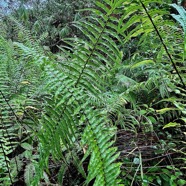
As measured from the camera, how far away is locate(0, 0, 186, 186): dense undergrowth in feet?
2.35

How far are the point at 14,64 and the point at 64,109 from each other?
91 cm

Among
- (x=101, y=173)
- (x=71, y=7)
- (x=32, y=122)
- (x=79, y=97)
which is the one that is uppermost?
(x=71, y=7)

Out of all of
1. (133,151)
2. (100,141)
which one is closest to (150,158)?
(133,151)

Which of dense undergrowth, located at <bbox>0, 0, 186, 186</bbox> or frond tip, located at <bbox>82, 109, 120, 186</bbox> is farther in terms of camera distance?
dense undergrowth, located at <bbox>0, 0, 186, 186</bbox>

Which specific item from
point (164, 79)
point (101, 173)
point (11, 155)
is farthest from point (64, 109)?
point (164, 79)

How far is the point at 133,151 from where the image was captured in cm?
118

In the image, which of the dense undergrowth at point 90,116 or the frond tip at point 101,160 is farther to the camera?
the dense undergrowth at point 90,116

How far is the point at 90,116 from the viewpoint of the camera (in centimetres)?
69

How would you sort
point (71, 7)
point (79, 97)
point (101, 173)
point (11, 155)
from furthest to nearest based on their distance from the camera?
point (71, 7), point (11, 155), point (79, 97), point (101, 173)

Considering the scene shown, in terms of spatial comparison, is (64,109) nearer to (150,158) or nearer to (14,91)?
(150,158)

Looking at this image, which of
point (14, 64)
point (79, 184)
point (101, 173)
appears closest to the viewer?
point (101, 173)

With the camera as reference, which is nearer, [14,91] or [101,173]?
[101,173]

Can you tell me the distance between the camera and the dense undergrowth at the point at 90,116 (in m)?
0.72

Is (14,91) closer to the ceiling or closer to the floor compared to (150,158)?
closer to the ceiling
